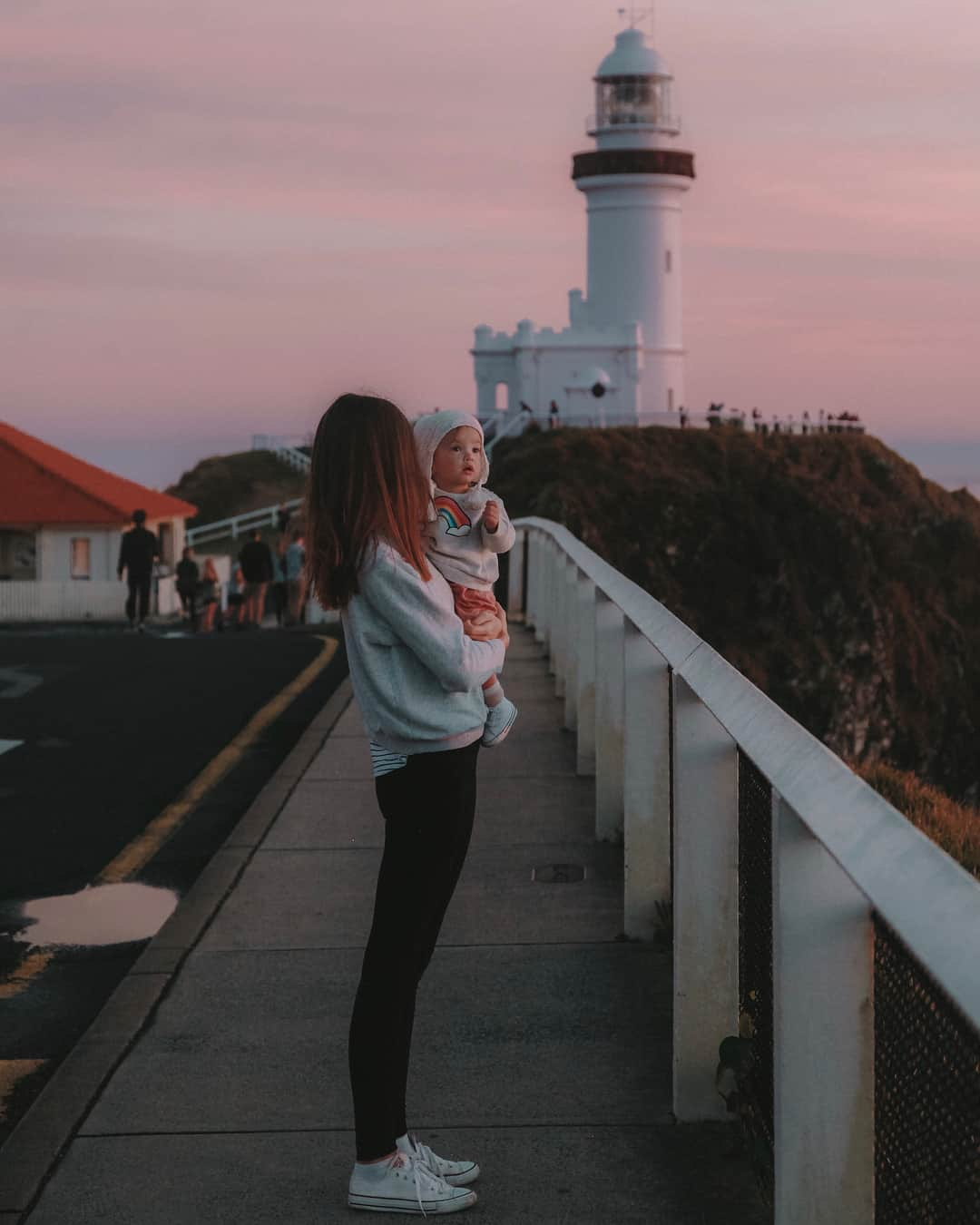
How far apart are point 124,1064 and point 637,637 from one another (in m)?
2.03

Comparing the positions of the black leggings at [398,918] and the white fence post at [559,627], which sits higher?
the white fence post at [559,627]

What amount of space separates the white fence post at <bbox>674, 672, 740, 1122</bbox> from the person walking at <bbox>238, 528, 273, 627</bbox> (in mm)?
22270

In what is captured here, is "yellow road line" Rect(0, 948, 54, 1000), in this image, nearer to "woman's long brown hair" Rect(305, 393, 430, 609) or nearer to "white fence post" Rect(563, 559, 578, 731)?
"woman's long brown hair" Rect(305, 393, 430, 609)

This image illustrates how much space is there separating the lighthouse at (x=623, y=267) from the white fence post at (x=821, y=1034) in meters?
76.6

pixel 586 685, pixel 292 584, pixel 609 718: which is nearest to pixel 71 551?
pixel 292 584

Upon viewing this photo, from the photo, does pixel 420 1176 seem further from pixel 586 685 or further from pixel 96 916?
pixel 586 685

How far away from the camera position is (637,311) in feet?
266

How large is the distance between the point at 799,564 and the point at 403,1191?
2827 inches

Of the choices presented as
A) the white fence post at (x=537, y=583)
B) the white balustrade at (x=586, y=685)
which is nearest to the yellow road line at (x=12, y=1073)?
the white balustrade at (x=586, y=685)

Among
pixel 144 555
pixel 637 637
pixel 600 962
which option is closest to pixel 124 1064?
pixel 600 962

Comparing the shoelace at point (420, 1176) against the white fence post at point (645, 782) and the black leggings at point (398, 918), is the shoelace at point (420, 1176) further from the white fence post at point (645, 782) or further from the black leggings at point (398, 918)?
the white fence post at point (645, 782)

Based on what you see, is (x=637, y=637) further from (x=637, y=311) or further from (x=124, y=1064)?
(x=637, y=311)

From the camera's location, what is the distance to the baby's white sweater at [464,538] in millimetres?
4207

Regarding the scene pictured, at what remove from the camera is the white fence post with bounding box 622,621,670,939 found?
5559 millimetres
